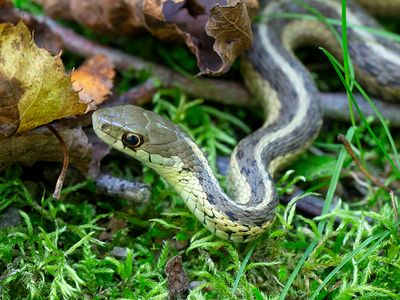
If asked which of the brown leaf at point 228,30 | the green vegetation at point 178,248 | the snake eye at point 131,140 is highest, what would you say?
the brown leaf at point 228,30

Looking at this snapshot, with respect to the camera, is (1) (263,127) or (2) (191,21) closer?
(2) (191,21)

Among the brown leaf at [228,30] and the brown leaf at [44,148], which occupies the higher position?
the brown leaf at [228,30]

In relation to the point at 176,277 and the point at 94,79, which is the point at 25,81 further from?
the point at 176,277

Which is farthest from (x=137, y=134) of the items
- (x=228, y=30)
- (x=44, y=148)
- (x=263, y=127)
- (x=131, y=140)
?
(x=263, y=127)

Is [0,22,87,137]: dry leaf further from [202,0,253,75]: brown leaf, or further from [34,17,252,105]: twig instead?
[34,17,252,105]: twig

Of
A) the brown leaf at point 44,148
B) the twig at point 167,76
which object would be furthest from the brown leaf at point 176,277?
the twig at point 167,76

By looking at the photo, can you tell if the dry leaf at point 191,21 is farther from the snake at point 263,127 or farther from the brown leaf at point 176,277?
the brown leaf at point 176,277

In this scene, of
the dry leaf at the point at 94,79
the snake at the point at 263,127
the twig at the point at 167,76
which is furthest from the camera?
the twig at the point at 167,76

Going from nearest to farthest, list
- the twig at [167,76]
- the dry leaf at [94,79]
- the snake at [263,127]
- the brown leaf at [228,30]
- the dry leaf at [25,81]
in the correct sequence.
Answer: the dry leaf at [25,81], the snake at [263,127], the brown leaf at [228,30], the dry leaf at [94,79], the twig at [167,76]
